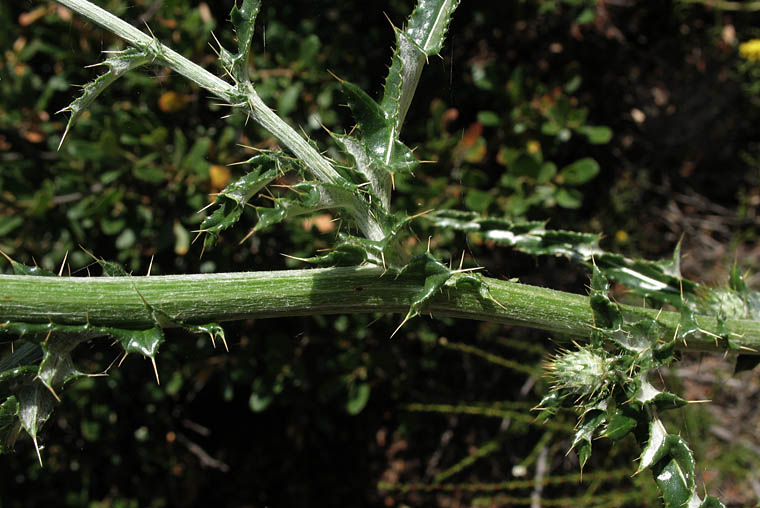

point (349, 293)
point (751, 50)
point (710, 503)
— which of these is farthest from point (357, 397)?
point (751, 50)

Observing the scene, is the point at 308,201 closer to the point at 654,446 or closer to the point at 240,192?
the point at 240,192

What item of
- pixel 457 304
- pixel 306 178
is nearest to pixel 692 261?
pixel 457 304

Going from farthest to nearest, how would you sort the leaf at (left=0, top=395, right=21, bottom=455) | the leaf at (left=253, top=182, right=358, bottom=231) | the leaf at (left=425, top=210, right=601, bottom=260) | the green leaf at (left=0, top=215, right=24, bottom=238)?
the green leaf at (left=0, top=215, right=24, bottom=238) < the leaf at (left=425, top=210, right=601, bottom=260) < the leaf at (left=0, top=395, right=21, bottom=455) < the leaf at (left=253, top=182, right=358, bottom=231)

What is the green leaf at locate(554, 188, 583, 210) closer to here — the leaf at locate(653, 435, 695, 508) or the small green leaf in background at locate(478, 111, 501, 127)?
the small green leaf in background at locate(478, 111, 501, 127)

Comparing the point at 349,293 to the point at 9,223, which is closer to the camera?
the point at 349,293

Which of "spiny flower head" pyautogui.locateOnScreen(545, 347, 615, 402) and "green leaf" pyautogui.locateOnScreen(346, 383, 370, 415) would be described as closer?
"spiny flower head" pyautogui.locateOnScreen(545, 347, 615, 402)

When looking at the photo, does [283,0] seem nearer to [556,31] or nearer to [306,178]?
[556,31]

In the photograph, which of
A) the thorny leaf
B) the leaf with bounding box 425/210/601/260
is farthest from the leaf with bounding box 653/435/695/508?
the thorny leaf
